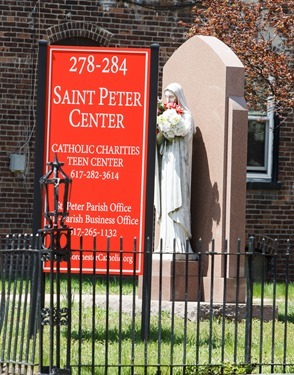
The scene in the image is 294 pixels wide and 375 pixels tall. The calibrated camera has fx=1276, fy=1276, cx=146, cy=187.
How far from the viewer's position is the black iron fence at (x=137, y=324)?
9.62m

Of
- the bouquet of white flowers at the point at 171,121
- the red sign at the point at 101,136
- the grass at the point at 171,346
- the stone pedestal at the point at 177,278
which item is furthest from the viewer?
the stone pedestal at the point at 177,278

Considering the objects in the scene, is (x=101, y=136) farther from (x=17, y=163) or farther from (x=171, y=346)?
(x=17, y=163)

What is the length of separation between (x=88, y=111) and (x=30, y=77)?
7.32 meters

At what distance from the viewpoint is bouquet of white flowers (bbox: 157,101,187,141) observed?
12883mm

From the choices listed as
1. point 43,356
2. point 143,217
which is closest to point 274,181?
point 143,217

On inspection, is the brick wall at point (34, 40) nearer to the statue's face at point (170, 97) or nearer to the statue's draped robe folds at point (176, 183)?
the statue's draped robe folds at point (176, 183)

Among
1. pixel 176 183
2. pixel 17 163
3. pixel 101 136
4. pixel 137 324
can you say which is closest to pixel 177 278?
pixel 176 183

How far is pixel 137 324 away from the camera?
39.4ft

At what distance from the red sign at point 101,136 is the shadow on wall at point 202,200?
1.60 meters

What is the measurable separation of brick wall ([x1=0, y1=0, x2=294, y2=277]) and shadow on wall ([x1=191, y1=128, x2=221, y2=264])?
18.5 feet

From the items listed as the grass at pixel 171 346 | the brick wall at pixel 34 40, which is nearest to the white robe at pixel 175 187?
the grass at pixel 171 346

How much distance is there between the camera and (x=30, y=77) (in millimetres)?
18625

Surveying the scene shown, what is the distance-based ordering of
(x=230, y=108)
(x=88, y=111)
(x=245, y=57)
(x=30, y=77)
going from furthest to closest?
(x=30, y=77), (x=245, y=57), (x=230, y=108), (x=88, y=111)

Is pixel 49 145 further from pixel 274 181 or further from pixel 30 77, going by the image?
pixel 274 181
